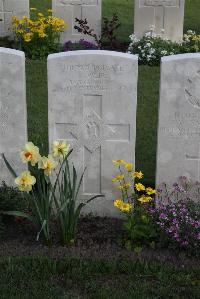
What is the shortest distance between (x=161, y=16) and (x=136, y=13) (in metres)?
0.47

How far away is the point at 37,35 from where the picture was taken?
36.1 feet

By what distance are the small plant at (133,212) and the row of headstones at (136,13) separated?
6583mm

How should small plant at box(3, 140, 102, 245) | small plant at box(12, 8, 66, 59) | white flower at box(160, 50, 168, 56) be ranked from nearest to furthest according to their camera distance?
small plant at box(3, 140, 102, 245) < white flower at box(160, 50, 168, 56) < small plant at box(12, 8, 66, 59)

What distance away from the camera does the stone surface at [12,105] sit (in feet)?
17.5

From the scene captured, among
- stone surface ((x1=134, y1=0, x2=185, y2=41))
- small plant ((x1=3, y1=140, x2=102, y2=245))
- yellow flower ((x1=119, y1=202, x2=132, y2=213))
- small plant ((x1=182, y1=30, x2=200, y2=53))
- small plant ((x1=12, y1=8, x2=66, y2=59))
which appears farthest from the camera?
stone surface ((x1=134, y1=0, x2=185, y2=41))

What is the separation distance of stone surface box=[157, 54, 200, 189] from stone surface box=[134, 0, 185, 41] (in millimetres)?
6547

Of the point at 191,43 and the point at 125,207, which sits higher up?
the point at 191,43

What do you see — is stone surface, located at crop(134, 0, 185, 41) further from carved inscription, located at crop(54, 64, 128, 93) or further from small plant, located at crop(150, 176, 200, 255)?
small plant, located at crop(150, 176, 200, 255)

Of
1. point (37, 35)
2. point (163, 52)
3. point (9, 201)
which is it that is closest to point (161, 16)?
point (163, 52)

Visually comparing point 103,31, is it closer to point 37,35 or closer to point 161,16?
point 161,16

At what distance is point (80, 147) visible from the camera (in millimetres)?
5539

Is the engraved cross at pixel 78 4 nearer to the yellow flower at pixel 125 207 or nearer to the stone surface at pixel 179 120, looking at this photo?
the stone surface at pixel 179 120

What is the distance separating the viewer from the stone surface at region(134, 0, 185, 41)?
1159 cm

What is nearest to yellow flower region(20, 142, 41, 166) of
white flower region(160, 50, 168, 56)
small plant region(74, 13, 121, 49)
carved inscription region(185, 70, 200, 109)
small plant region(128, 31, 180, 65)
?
carved inscription region(185, 70, 200, 109)
